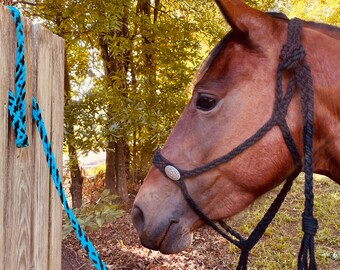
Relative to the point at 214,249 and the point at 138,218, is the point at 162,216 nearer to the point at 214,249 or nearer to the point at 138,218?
the point at 138,218

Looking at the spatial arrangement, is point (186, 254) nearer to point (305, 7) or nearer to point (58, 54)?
point (58, 54)

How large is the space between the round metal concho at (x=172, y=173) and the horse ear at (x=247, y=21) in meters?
0.63

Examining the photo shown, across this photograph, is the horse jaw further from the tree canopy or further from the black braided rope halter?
the tree canopy

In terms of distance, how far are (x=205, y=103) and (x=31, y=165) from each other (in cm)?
73

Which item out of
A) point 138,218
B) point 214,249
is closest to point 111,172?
point 214,249

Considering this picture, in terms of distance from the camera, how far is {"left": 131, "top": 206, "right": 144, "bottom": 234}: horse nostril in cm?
151

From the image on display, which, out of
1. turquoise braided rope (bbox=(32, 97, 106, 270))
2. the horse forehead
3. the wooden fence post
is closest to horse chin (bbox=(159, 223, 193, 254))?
turquoise braided rope (bbox=(32, 97, 106, 270))

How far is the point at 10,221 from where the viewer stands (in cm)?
115

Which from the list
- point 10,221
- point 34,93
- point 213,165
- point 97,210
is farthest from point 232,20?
point 97,210

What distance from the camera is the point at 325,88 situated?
4.84ft

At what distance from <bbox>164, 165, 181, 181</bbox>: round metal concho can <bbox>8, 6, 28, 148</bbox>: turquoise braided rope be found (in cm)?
59

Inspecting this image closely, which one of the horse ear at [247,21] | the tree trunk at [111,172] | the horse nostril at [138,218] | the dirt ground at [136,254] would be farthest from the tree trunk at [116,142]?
the horse ear at [247,21]

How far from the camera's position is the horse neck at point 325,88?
1.47 meters

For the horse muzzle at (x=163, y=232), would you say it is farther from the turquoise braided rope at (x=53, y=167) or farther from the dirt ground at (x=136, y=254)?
the dirt ground at (x=136, y=254)
